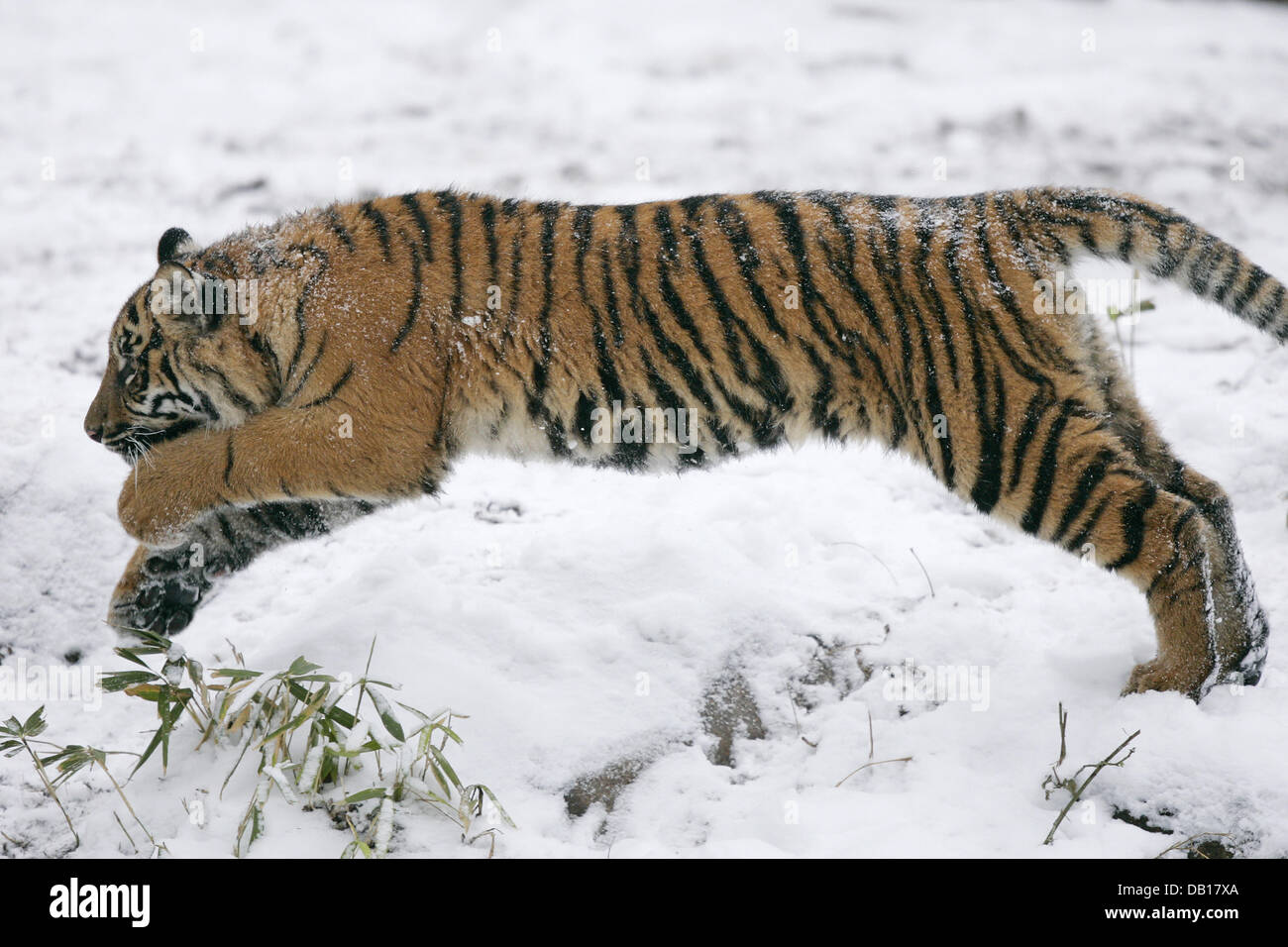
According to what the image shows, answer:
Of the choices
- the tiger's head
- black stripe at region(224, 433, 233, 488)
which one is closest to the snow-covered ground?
black stripe at region(224, 433, 233, 488)

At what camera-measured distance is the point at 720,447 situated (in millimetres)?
3703

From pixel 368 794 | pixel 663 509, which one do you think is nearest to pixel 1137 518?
pixel 663 509

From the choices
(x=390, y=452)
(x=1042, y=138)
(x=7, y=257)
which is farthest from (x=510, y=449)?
(x=1042, y=138)

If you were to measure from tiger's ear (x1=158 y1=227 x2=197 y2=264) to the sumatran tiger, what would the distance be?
0.01m

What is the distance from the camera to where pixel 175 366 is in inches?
148

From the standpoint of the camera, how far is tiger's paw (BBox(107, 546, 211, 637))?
12.5 feet

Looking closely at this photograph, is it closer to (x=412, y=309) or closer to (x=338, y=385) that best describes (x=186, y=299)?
(x=338, y=385)

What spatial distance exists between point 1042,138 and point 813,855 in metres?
5.72

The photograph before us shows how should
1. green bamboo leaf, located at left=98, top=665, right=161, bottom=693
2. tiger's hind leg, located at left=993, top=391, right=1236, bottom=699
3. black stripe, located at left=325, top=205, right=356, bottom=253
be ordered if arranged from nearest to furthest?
green bamboo leaf, located at left=98, top=665, right=161, bottom=693 → tiger's hind leg, located at left=993, top=391, right=1236, bottom=699 → black stripe, located at left=325, top=205, right=356, bottom=253

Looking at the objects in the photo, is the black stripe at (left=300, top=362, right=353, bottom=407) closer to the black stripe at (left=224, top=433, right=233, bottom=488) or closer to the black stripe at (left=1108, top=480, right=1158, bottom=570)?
the black stripe at (left=224, top=433, right=233, bottom=488)

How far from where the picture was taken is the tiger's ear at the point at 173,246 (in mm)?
3908

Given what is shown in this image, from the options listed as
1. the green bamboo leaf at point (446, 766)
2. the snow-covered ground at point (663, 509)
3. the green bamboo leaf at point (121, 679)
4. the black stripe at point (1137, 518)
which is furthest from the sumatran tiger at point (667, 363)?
the green bamboo leaf at point (446, 766)

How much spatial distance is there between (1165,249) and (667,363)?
1546 millimetres
